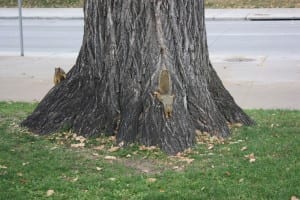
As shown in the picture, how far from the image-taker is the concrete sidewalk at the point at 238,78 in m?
9.58

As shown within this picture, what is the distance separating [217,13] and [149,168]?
16732mm

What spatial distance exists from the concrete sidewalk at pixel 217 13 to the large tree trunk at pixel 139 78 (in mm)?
14002

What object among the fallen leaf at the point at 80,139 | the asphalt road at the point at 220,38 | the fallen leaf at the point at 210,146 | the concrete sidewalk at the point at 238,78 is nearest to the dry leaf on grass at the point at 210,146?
the fallen leaf at the point at 210,146

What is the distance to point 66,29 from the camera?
63.8 ft

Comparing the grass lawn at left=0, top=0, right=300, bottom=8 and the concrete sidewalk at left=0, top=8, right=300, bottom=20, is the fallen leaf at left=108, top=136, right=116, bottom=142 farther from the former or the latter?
the grass lawn at left=0, top=0, right=300, bottom=8

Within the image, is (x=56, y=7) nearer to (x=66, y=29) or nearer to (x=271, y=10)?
(x=66, y=29)

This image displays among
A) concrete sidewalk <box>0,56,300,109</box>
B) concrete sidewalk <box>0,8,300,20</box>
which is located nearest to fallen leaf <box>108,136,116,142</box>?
concrete sidewalk <box>0,56,300,109</box>

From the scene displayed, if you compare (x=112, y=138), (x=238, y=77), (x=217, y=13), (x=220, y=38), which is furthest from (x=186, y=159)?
(x=217, y=13)

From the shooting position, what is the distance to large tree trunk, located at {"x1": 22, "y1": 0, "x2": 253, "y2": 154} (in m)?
6.24

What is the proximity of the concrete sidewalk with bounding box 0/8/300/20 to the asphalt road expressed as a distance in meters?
Answer: 0.64

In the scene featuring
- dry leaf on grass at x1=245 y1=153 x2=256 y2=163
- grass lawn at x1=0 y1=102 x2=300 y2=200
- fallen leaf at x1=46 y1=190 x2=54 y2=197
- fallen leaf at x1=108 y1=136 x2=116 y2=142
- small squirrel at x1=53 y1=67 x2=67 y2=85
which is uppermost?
small squirrel at x1=53 y1=67 x2=67 y2=85

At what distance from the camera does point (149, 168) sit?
226 inches

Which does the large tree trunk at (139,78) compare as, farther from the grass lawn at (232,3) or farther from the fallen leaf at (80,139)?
the grass lawn at (232,3)

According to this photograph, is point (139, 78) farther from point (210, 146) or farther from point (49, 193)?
point (49, 193)
